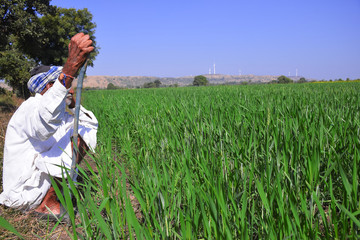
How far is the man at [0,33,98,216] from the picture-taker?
1.75 metres

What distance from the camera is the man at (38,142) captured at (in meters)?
1.75

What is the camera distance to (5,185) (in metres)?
2.06

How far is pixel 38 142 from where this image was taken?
210 centimetres

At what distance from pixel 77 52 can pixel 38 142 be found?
2.69 ft

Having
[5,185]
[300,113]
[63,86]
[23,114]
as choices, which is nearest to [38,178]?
[5,185]

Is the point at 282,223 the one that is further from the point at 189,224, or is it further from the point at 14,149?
the point at 14,149

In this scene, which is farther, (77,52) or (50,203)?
(50,203)

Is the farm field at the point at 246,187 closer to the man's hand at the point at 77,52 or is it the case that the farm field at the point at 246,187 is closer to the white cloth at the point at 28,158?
the white cloth at the point at 28,158

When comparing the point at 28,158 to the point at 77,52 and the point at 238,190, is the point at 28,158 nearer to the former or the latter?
the point at 77,52

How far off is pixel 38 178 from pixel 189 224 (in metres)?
1.49

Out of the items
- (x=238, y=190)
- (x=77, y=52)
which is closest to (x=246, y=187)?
(x=238, y=190)

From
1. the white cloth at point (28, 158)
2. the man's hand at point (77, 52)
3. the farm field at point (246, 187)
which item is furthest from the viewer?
the white cloth at point (28, 158)

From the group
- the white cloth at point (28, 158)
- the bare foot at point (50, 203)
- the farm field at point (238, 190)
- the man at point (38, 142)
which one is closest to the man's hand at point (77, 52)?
the man at point (38, 142)

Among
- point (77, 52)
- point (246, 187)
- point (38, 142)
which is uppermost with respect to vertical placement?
point (77, 52)
